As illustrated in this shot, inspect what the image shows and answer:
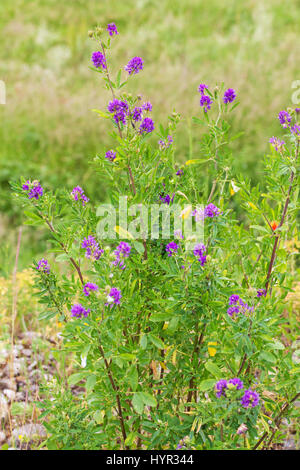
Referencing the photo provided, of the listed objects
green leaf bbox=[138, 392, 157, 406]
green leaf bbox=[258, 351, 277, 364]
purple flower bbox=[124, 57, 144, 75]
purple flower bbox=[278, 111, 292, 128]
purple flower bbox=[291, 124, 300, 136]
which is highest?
purple flower bbox=[124, 57, 144, 75]

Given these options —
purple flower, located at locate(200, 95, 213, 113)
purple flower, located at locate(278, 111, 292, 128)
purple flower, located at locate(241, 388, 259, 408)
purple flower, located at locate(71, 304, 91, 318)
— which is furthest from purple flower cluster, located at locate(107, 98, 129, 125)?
purple flower, located at locate(241, 388, 259, 408)

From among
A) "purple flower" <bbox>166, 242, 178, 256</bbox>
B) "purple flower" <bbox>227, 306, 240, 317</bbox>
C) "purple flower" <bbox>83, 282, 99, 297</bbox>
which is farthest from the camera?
"purple flower" <bbox>166, 242, 178, 256</bbox>

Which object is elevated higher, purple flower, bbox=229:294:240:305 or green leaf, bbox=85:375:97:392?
purple flower, bbox=229:294:240:305

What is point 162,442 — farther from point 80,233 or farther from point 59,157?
point 59,157

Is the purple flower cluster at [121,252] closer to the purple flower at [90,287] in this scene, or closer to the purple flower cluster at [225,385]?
the purple flower at [90,287]

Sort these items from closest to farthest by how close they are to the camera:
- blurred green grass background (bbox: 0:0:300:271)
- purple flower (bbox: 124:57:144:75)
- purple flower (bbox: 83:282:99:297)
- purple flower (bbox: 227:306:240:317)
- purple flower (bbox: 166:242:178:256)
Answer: purple flower (bbox: 83:282:99:297) → purple flower (bbox: 227:306:240:317) → purple flower (bbox: 166:242:178:256) → purple flower (bbox: 124:57:144:75) → blurred green grass background (bbox: 0:0:300:271)

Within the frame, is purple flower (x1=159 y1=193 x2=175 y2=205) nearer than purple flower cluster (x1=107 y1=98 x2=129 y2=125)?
No

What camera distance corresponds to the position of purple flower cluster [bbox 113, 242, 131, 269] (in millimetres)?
1438

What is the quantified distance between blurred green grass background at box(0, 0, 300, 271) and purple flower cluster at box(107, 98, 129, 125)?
2654mm

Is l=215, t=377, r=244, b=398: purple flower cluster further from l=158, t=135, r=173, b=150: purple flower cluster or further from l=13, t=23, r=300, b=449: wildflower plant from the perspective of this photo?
l=158, t=135, r=173, b=150: purple flower cluster

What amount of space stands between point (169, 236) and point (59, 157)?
453 centimetres

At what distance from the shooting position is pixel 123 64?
713 centimetres

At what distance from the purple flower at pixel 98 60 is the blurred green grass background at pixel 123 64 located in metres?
2.63

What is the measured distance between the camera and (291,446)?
2.34 metres
